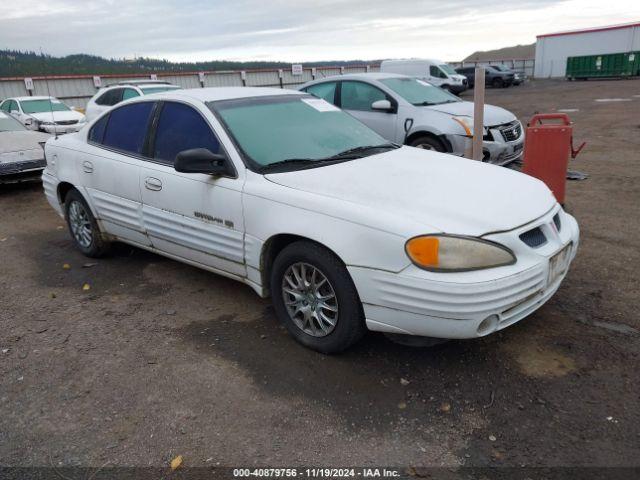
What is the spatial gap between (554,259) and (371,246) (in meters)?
1.14

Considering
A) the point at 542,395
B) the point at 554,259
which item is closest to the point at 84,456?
the point at 542,395

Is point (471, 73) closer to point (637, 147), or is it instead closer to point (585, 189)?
point (637, 147)

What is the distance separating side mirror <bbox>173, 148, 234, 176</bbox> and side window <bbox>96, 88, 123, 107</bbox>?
34.2ft

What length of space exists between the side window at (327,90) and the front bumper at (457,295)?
6075mm

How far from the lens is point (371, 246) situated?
292 centimetres

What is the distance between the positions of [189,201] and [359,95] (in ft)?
17.1

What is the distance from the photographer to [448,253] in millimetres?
2807

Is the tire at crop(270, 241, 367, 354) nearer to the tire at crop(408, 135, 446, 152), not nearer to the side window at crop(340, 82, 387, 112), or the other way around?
the tire at crop(408, 135, 446, 152)

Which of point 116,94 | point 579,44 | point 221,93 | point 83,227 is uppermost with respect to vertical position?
point 579,44

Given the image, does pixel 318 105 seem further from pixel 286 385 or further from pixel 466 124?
pixel 466 124

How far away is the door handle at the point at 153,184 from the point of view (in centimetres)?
418

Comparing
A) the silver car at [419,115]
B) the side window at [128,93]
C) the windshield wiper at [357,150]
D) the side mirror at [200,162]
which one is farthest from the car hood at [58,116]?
the windshield wiper at [357,150]

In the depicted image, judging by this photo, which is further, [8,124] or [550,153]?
[8,124]

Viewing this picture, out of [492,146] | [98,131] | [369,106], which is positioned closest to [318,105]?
[98,131]
